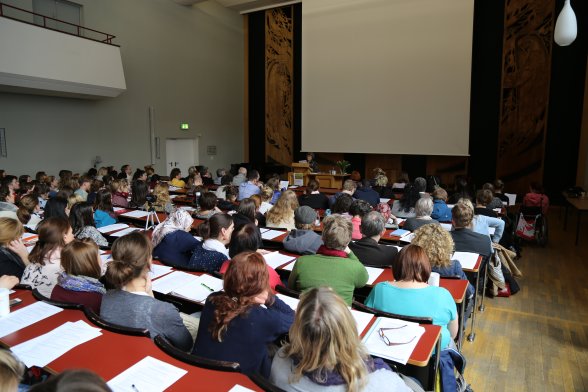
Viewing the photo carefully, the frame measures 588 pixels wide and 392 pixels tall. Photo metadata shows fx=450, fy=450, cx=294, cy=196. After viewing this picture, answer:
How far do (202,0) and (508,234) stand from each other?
10.6m

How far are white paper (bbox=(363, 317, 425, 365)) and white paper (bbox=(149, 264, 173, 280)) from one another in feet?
5.30

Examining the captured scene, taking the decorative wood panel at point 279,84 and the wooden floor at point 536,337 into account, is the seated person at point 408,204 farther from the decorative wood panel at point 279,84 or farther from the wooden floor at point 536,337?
the decorative wood panel at point 279,84

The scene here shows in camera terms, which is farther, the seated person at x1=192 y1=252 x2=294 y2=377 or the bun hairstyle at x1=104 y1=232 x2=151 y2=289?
the bun hairstyle at x1=104 y1=232 x2=151 y2=289

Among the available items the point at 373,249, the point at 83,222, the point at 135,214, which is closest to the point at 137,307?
the point at 373,249

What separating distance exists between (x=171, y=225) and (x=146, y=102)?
365 inches

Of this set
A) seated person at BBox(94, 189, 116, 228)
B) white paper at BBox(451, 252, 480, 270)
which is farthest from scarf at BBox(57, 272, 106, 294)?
white paper at BBox(451, 252, 480, 270)

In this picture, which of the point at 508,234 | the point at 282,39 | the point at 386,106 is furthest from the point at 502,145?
the point at 282,39

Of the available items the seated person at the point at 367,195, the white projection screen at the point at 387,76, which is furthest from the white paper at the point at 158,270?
the white projection screen at the point at 387,76

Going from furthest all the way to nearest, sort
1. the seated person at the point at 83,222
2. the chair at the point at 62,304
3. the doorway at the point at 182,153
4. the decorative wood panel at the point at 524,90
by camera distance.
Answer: the doorway at the point at 182,153 → the decorative wood panel at the point at 524,90 → the seated person at the point at 83,222 → the chair at the point at 62,304

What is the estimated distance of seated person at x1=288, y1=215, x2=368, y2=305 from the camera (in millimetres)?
2900

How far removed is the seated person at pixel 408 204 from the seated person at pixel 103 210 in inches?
145

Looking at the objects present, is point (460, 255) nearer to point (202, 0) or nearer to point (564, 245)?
point (564, 245)

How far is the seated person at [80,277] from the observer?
2555 mm

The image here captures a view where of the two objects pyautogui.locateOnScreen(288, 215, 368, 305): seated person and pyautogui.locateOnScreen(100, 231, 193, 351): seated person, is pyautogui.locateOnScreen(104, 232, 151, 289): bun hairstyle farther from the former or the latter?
pyautogui.locateOnScreen(288, 215, 368, 305): seated person
